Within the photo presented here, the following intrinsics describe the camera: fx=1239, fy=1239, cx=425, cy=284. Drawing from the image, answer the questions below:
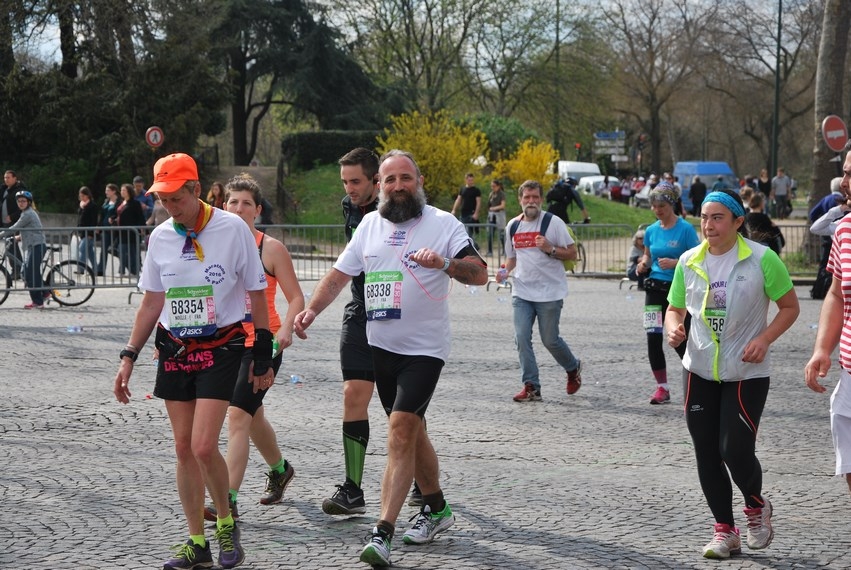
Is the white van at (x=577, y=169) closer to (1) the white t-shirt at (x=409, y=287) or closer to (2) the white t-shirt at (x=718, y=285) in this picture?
(2) the white t-shirt at (x=718, y=285)

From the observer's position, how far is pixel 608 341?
1356 centimetres

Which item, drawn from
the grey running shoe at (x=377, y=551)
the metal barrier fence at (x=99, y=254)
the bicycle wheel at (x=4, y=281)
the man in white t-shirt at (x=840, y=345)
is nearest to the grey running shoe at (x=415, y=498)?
the grey running shoe at (x=377, y=551)

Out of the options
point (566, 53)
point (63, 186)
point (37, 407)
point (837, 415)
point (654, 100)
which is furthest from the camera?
point (654, 100)

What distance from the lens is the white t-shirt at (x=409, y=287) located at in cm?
545

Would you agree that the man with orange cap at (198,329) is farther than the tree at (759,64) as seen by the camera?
No

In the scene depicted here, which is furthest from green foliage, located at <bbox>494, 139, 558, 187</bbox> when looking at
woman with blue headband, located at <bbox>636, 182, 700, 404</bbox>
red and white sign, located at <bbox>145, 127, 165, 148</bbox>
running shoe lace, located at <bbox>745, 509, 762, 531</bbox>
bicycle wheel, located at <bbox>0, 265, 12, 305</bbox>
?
running shoe lace, located at <bbox>745, 509, 762, 531</bbox>

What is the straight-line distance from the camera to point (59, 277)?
58.8 feet

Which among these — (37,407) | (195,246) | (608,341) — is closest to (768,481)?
(195,246)

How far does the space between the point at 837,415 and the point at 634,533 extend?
137cm

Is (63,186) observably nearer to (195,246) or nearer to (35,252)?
(35,252)

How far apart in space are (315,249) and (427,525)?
16.6 meters

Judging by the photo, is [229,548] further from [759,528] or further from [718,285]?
[718,285]

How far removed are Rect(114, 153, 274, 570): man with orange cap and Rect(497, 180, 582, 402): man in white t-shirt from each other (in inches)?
186

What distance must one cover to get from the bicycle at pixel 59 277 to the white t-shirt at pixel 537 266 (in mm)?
9840
